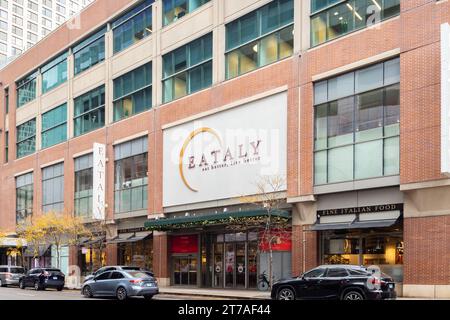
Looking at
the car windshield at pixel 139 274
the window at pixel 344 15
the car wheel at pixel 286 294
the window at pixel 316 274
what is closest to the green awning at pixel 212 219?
the car windshield at pixel 139 274

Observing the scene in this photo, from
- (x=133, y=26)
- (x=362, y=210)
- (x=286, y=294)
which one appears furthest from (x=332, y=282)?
(x=133, y=26)

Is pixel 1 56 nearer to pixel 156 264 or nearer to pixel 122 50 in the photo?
pixel 122 50

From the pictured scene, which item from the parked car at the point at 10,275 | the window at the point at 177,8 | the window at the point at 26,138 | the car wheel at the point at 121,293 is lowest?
the parked car at the point at 10,275

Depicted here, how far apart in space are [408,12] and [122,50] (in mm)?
24318

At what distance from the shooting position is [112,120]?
149 ft

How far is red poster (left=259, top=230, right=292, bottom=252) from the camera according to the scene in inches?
1212

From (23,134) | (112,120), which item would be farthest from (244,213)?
(23,134)

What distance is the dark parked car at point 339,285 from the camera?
21.0 m

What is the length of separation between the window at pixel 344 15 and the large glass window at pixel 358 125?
2.14 m

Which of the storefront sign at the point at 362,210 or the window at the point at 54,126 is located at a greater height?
the window at the point at 54,126

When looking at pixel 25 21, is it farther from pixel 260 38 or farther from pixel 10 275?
pixel 260 38

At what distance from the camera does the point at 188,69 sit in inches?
1507

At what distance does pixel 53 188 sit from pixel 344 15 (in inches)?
1310

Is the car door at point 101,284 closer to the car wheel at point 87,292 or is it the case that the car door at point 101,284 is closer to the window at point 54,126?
the car wheel at point 87,292
